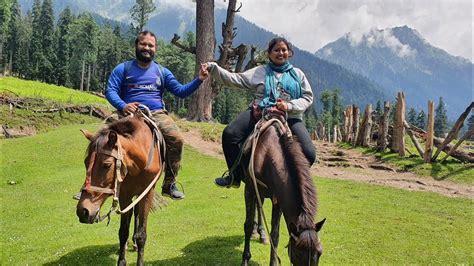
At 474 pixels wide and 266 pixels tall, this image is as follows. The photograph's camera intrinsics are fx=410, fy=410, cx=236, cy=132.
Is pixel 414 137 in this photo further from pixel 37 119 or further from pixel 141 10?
pixel 141 10

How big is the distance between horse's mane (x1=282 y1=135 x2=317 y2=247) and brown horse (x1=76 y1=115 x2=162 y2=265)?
1.79 meters

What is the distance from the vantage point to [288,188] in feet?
14.8

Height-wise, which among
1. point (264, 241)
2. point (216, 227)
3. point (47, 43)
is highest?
point (47, 43)

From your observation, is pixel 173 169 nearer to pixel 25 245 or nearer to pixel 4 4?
pixel 25 245

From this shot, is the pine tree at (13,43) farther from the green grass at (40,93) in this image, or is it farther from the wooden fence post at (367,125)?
the wooden fence post at (367,125)

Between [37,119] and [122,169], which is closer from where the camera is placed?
[122,169]

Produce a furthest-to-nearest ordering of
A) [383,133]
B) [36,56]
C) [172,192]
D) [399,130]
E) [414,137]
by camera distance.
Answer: [36,56] < [383,133] < [399,130] < [414,137] < [172,192]

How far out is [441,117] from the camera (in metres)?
101

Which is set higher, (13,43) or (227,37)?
(13,43)

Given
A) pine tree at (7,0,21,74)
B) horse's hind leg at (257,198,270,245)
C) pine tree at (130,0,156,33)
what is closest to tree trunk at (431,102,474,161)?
horse's hind leg at (257,198,270,245)

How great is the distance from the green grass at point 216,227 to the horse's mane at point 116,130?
2.34 meters

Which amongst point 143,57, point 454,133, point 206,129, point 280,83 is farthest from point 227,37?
point 280,83

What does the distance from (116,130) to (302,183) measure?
2260 millimetres

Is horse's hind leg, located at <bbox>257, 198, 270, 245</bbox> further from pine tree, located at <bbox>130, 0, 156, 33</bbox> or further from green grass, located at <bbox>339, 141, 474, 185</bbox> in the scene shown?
pine tree, located at <bbox>130, 0, 156, 33</bbox>
